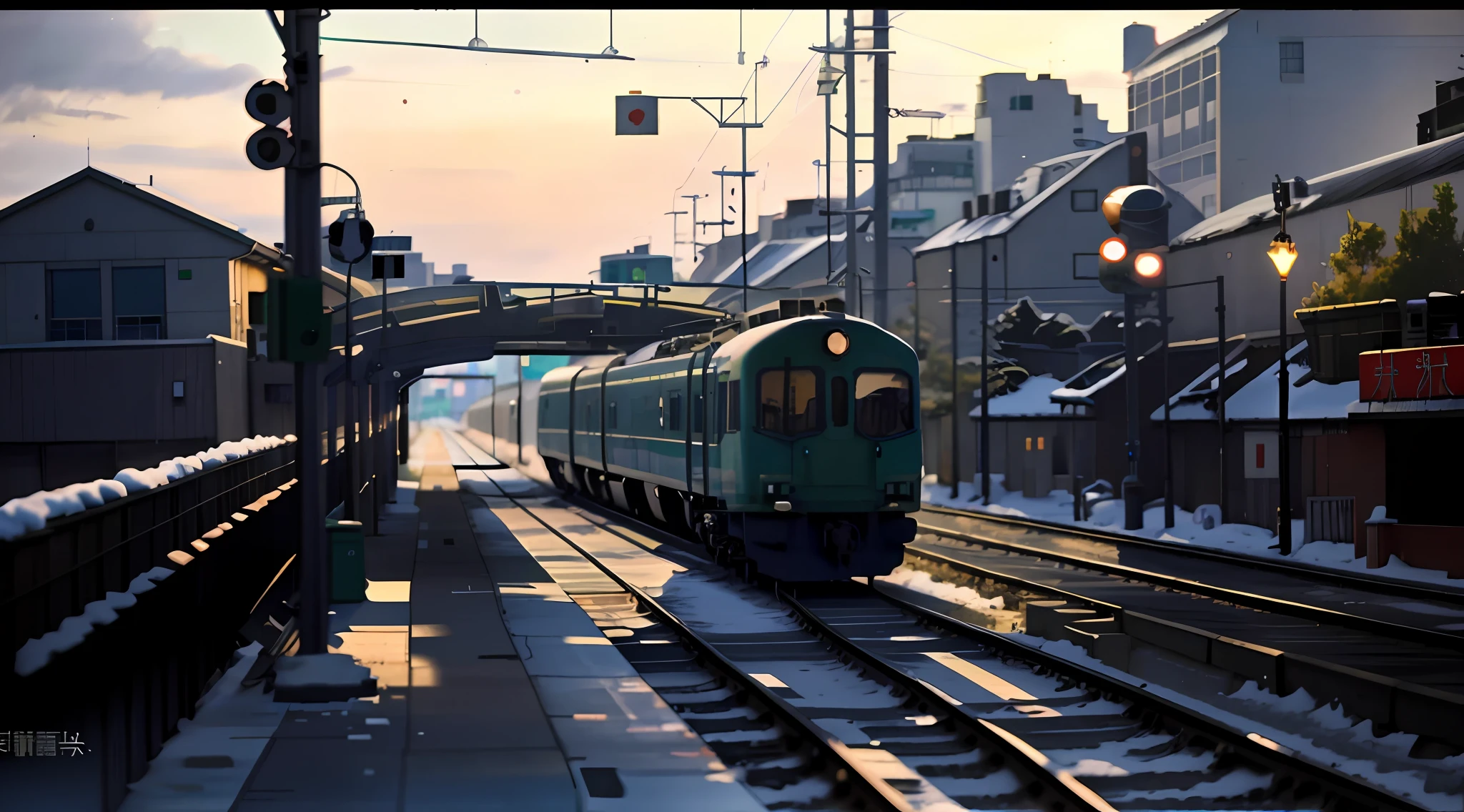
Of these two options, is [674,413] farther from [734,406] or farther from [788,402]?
[788,402]

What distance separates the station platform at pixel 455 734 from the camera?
879cm

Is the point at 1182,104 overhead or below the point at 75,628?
overhead

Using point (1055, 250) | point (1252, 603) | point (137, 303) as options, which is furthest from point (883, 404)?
point (1055, 250)

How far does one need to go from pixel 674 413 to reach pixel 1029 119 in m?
67.2

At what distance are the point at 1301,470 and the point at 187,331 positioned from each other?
31620mm

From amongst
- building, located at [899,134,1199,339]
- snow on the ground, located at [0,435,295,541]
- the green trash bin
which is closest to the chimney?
building, located at [899,134,1199,339]

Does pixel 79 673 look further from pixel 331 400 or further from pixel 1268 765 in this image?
pixel 331 400

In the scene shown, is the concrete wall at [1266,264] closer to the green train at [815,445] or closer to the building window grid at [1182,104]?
the green train at [815,445]

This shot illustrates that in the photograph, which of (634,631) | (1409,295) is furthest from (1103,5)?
(1409,295)

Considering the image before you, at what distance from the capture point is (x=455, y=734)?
10375mm

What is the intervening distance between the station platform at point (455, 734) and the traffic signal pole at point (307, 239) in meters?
0.78

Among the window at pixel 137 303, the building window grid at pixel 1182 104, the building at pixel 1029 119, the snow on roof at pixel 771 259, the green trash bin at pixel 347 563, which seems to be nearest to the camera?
the green trash bin at pixel 347 563

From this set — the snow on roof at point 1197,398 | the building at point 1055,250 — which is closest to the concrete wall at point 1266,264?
the snow on roof at point 1197,398

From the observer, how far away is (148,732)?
9445 mm
